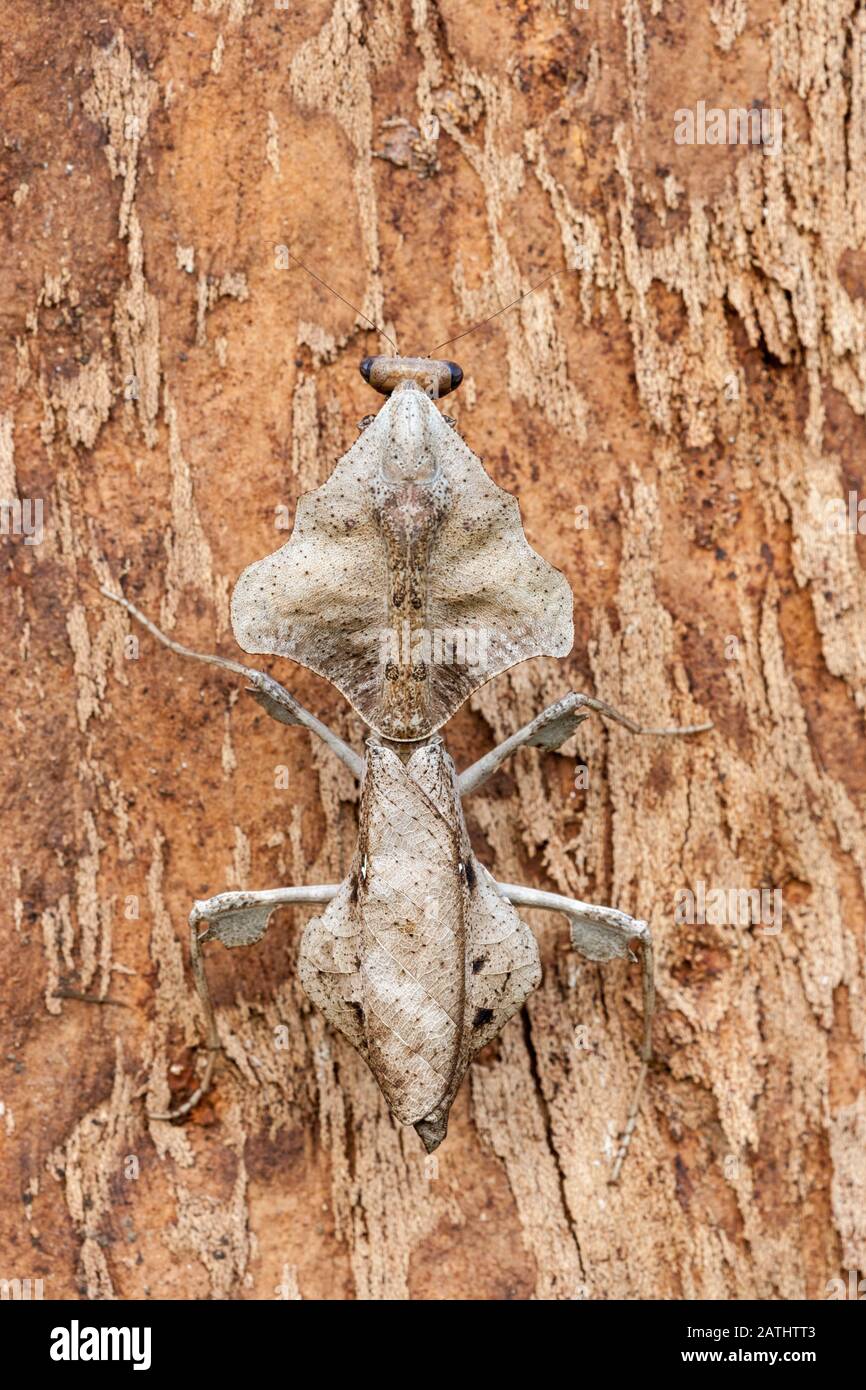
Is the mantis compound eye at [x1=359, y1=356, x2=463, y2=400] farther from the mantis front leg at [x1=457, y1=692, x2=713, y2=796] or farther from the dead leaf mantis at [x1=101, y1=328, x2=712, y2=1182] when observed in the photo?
the mantis front leg at [x1=457, y1=692, x2=713, y2=796]

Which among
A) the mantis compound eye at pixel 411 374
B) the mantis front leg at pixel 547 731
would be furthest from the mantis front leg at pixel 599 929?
the mantis compound eye at pixel 411 374

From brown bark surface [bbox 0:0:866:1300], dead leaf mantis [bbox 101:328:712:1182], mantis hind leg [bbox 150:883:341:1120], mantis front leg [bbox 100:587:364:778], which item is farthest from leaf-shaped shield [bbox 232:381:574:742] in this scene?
mantis hind leg [bbox 150:883:341:1120]

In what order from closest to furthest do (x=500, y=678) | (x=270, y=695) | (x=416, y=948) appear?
(x=416, y=948) < (x=270, y=695) < (x=500, y=678)

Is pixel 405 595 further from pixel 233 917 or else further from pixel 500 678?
pixel 233 917

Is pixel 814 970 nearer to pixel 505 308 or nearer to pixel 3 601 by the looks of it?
pixel 505 308

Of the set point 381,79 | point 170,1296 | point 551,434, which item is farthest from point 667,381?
point 170,1296

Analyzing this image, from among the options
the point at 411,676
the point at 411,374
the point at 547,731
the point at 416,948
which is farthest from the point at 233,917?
the point at 411,374

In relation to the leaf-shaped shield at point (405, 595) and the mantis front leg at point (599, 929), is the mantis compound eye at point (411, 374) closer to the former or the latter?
the leaf-shaped shield at point (405, 595)
